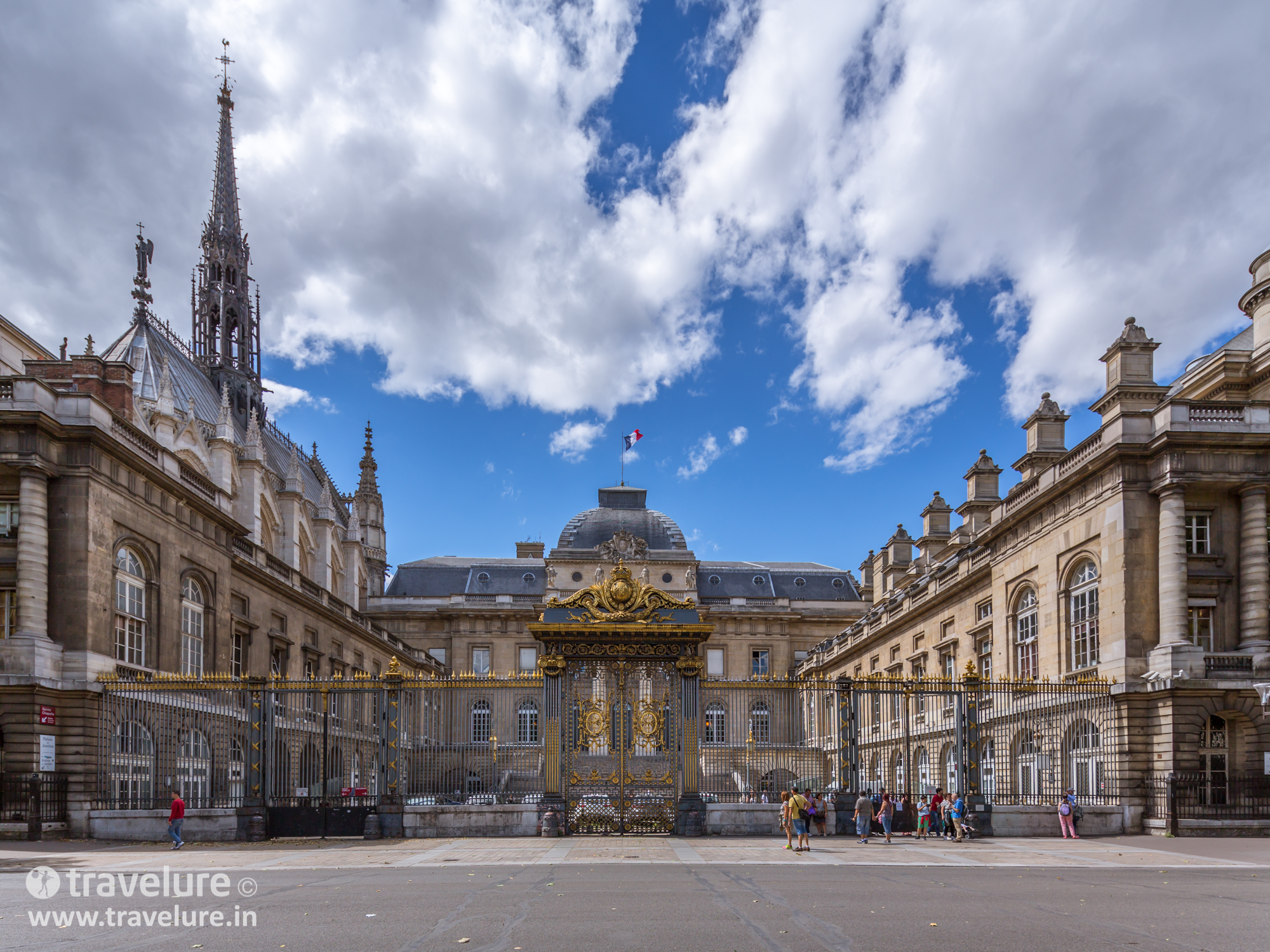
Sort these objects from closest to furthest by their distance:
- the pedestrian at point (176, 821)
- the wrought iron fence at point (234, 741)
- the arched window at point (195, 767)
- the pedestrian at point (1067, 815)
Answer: the pedestrian at point (176, 821) → the wrought iron fence at point (234, 741) → the pedestrian at point (1067, 815) → the arched window at point (195, 767)

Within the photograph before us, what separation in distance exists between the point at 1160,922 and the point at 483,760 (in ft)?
108

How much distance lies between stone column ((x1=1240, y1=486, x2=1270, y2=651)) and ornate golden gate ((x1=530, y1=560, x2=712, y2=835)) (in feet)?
43.8

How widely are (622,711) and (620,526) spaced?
47717 mm

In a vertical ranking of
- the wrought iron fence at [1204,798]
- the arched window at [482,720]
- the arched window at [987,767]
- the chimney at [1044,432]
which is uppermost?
the chimney at [1044,432]

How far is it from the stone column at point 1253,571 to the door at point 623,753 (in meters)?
14.0

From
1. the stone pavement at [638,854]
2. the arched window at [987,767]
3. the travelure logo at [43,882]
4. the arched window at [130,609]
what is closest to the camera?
the travelure logo at [43,882]

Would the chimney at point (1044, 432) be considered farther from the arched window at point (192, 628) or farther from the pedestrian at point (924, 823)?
the arched window at point (192, 628)

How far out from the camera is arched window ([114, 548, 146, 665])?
86.3 feet

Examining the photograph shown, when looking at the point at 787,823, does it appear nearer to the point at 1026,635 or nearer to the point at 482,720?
the point at 1026,635

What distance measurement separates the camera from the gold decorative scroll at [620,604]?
21.9 metres

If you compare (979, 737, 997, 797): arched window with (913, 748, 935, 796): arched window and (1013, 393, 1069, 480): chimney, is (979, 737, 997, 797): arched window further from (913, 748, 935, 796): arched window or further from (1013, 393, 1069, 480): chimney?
(1013, 393, 1069, 480): chimney

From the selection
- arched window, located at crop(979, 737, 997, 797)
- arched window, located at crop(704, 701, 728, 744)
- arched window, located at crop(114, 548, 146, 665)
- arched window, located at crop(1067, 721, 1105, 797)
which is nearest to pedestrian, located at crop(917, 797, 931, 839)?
arched window, located at crop(1067, 721, 1105, 797)

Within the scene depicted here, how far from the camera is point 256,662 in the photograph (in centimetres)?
3569

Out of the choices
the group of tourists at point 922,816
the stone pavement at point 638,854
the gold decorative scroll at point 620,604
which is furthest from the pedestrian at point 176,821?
the group of tourists at point 922,816
